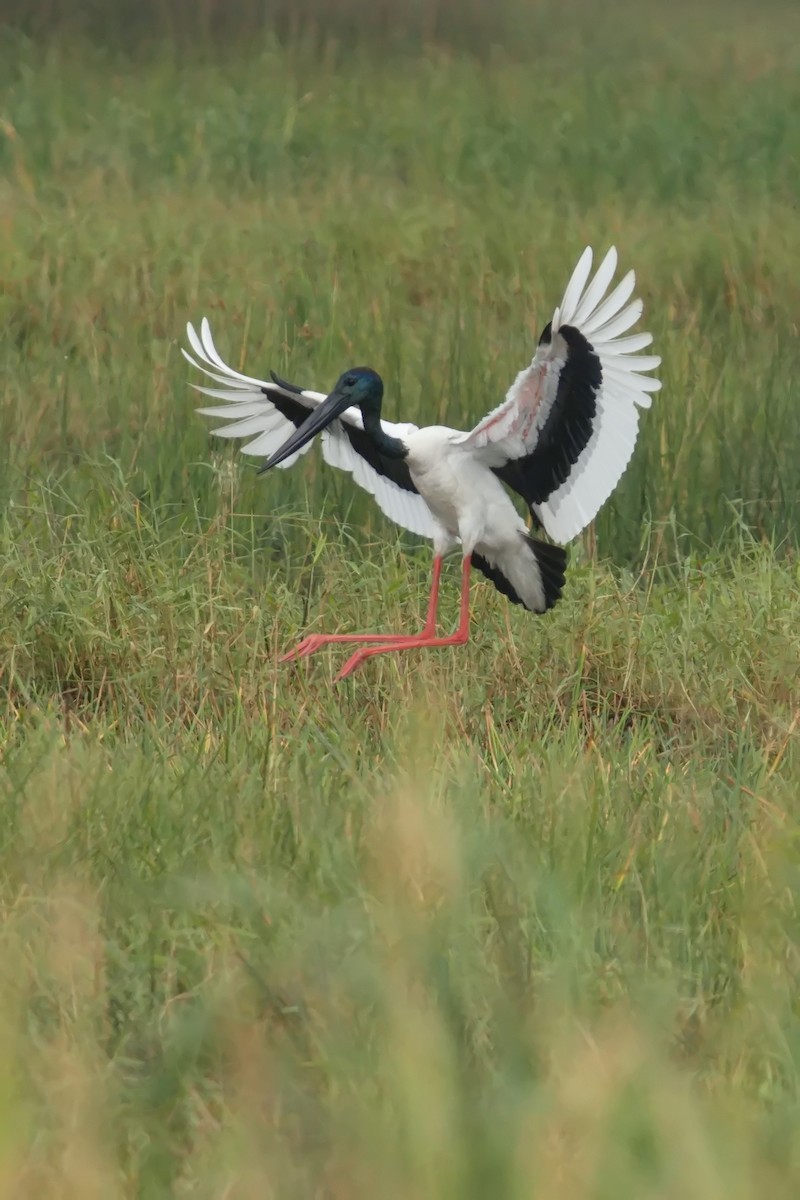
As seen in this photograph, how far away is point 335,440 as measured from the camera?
190 inches

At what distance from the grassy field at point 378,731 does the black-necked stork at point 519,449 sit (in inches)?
6.4

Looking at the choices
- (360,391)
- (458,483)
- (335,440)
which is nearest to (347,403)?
(360,391)

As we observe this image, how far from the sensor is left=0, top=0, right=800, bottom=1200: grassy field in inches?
82.7

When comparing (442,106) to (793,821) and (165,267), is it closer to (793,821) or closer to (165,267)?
(165,267)

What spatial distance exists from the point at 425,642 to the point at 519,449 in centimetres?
46

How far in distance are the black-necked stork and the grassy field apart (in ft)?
0.54

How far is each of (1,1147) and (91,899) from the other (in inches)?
26.3

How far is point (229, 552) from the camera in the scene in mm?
4992

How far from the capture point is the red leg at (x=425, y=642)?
4102 mm

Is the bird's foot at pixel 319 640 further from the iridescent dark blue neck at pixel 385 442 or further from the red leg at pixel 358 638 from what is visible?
the iridescent dark blue neck at pixel 385 442

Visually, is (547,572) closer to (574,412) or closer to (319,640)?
(574,412)

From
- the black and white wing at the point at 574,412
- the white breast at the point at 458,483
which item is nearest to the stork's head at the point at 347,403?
the white breast at the point at 458,483

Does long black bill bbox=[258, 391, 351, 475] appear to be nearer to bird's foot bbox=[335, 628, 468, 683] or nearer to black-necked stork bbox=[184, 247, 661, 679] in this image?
black-necked stork bbox=[184, 247, 661, 679]

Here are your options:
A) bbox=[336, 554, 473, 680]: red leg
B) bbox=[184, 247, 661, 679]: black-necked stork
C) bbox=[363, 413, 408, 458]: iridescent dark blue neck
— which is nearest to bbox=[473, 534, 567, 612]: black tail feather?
bbox=[184, 247, 661, 679]: black-necked stork
